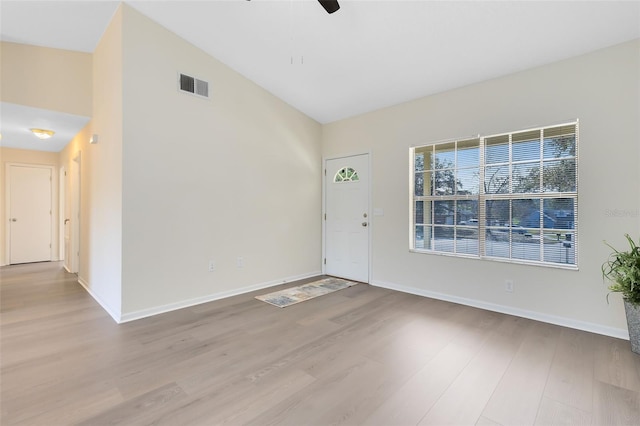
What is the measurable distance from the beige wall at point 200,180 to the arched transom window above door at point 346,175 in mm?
599

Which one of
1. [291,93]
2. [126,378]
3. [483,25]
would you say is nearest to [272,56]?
[291,93]

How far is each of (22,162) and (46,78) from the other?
3.81 metres

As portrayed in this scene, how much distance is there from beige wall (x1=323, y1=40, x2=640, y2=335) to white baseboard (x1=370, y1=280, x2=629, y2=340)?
1cm

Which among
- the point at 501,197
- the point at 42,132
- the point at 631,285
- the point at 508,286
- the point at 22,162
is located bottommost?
the point at 508,286

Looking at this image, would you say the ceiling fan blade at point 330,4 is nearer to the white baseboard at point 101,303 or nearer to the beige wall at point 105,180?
the beige wall at point 105,180

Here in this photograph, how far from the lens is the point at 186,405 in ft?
5.72

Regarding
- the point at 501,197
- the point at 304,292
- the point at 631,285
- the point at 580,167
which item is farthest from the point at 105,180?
the point at 631,285

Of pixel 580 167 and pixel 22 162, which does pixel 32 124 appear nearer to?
pixel 22 162

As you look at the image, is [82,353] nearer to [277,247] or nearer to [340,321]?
[340,321]

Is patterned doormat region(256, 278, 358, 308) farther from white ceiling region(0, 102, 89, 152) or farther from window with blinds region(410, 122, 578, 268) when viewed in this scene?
white ceiling region(0, 102, 89, 152)

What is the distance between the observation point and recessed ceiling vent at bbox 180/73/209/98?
345 cm

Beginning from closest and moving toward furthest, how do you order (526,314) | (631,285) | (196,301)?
(631,285), (526,314), (196,301)

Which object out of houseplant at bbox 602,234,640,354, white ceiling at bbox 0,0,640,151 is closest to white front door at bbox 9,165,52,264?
white ceiling at bbox 0,0,640,151

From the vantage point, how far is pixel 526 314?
313 cm
